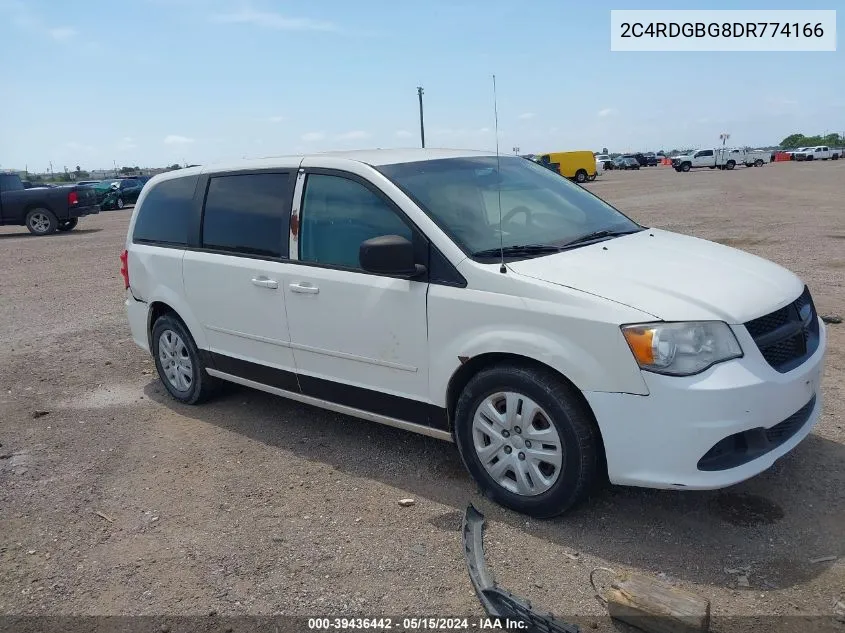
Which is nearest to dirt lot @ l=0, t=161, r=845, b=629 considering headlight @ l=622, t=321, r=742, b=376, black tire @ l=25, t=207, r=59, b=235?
headlight @ l=622, t=321, r=742, b=376

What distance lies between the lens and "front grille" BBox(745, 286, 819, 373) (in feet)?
10.9

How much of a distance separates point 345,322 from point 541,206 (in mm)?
1379

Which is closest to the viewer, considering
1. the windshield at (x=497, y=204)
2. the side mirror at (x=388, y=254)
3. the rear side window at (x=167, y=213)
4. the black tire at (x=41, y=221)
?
the side mirror at (x=388, y=254)

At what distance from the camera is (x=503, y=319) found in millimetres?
3527

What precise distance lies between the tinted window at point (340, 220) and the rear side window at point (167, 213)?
1.36 meters

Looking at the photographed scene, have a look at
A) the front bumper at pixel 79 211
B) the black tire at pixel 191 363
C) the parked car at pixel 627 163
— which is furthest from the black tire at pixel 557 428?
the parked car at pixel 627 163

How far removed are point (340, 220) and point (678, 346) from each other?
2.09 m

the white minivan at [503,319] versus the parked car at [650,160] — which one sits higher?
the parked car at [650,160]

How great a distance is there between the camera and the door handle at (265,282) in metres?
4.55

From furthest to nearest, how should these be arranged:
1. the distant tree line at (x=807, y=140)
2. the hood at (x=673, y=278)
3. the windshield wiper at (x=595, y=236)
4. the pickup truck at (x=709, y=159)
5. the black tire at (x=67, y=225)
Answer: the distant tree line at (x=807, y=140) < the pickup truck at (x=709, y=159) < the black tire at (x=67, y=225) < the windshield wiper at (x=595, y=236) < the hood at (x=673, y=278)

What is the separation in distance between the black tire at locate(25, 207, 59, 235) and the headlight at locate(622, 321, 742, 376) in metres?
21.1

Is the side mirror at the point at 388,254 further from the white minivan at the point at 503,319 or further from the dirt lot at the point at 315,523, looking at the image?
the dirt lot at the point at 315,523

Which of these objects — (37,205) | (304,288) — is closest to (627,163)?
(37,205)

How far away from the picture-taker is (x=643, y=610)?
2750 mm
